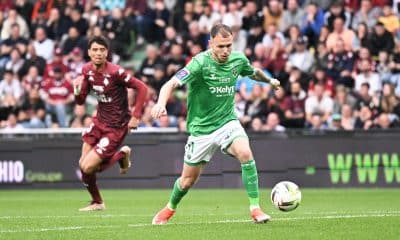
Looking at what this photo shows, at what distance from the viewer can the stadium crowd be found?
81.5 ft

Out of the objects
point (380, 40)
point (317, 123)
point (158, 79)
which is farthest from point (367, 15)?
point (158, 79)

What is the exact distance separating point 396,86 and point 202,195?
21.4 ft

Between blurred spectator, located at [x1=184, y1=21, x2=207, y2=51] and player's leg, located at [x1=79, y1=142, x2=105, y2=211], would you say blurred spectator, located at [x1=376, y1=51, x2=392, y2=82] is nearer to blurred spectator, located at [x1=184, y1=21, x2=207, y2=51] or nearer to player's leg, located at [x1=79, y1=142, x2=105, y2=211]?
blurred spectator, located at [x1=184, y1=21, x2=207, y2=51]

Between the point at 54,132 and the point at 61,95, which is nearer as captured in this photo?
the point at 54,132

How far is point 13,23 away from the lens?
2928cm

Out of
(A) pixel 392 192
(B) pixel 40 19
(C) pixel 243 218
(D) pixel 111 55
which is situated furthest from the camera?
(B) pixel 40 19

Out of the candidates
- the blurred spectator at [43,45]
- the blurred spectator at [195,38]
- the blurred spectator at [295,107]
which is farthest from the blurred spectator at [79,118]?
the blurred spectator at [295,107]

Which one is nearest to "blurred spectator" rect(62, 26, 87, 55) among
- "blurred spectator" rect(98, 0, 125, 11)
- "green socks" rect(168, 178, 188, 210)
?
"blurred spectator" rect(98, 0, 125, 11)

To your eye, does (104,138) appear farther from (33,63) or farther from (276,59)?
(33,63)

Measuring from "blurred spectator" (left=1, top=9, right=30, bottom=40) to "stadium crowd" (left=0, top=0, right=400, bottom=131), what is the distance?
3cm

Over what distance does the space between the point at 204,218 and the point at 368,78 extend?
12.1 meters

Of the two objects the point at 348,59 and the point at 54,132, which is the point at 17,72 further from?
the point at 348,59

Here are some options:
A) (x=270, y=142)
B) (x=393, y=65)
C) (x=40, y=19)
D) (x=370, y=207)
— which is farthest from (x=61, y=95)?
(x=370, y=207)

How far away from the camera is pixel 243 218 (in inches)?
539
